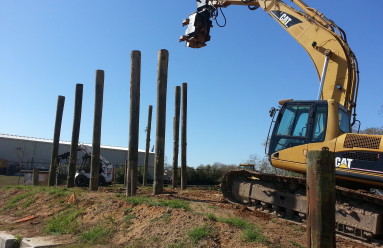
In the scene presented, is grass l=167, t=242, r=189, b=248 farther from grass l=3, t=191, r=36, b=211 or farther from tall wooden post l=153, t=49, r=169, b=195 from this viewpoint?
grass l=3, t=191, r=36, b=211

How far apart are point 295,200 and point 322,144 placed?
56.3 inches

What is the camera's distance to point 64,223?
9.32 meters

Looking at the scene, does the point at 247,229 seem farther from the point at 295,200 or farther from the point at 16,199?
the point at 16,199

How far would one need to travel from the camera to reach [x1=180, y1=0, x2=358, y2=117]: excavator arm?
33.6 ft

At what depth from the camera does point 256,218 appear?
27.5 ft

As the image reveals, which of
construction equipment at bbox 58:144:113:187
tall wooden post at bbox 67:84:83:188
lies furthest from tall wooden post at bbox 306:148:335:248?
construction equipment at bbox 58:144:113:187

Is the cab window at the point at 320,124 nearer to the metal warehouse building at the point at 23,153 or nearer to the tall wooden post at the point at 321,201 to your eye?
the tall wooden post at the point at 321,201

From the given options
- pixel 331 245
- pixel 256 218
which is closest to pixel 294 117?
pixel 256 218

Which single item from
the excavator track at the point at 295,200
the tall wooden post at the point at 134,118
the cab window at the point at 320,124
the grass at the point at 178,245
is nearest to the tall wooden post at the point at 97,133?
the tall wooden post at the point at 134,118

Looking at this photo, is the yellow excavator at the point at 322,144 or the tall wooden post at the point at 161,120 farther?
the tall wooden post at the point at 161,120

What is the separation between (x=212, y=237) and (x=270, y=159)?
337 cm

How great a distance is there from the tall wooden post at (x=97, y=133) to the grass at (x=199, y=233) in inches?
288

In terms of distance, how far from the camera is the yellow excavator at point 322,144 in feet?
25.9

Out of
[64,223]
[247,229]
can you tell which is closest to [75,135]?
[64,223]
